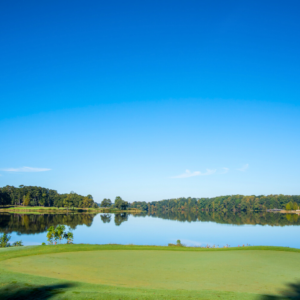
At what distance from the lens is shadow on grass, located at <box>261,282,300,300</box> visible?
26.8 ft

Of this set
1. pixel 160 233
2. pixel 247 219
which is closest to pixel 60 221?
pixel 160 233

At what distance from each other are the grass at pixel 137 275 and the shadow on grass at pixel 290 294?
29cm

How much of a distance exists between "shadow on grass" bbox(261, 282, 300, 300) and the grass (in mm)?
295

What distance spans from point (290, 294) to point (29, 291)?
898 cm

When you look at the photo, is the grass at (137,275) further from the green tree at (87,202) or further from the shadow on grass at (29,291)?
the green tree at (87,202)

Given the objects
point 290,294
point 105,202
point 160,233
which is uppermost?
point 290,294

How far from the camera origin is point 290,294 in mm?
8680

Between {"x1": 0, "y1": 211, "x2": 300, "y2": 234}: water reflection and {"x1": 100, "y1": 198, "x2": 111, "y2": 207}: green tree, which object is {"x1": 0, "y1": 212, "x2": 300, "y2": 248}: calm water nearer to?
{"x1": 0, "y1": 211, "x2": 300, "y2": 234}: water reflection

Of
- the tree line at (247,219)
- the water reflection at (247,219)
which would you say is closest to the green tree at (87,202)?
the tree line at (247,219)

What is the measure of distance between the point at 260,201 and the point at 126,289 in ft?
625

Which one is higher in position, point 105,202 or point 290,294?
point 290,294

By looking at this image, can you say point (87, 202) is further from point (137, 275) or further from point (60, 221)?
point (137, 275)

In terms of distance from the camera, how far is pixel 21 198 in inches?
6181

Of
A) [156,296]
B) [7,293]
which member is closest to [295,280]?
[156,296]
